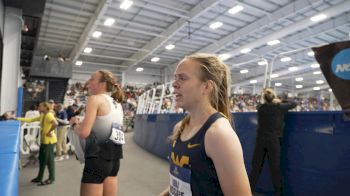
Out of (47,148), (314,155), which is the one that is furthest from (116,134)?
(47,148)

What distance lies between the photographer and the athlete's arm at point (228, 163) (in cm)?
98

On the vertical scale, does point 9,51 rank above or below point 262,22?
below

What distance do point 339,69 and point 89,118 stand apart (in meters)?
2.68

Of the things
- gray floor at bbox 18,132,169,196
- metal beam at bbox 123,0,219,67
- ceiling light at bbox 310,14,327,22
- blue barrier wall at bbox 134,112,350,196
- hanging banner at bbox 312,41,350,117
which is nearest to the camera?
hanging banner at bbox 312,41,350,117

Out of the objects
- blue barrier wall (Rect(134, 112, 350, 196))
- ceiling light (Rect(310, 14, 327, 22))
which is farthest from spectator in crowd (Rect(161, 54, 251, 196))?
ceiling light (Rect(310, 14, 327, 22))

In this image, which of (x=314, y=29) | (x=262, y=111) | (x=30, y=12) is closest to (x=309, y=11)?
(x=314, y=29)

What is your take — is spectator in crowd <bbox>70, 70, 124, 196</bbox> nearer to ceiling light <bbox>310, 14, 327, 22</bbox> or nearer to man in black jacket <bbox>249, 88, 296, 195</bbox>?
man in black jacket <bbox>249, 88, 296, 195</bbox>

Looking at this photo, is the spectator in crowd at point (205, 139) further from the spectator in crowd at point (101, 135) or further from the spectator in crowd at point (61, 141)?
the spectator in crowd at point (61, 141)

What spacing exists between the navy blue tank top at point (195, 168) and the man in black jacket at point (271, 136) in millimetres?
2566

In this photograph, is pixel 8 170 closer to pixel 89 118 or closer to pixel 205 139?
pixel 205 139

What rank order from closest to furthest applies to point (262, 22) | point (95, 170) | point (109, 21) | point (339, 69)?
point (95, 170)
point (339, 69)
point (109, 21)
point (262, 22)

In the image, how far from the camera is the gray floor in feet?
13.5

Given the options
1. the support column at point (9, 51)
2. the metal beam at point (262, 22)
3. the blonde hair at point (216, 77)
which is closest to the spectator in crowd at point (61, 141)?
the support column at point (9, 51)

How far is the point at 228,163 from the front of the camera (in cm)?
98
